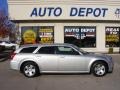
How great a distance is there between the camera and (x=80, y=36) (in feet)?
109

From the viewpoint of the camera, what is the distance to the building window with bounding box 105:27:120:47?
110 ft

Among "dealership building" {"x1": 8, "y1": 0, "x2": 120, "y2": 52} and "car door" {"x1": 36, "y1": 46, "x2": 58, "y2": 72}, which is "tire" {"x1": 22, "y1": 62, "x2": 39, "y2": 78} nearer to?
"car door" {"x1": 36, "y1": 46, "x2": 58, "y2": 72}

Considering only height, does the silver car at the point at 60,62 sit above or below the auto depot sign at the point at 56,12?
below

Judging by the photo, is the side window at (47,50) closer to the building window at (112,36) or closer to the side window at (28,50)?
the side window at (28,50)

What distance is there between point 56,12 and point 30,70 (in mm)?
16947

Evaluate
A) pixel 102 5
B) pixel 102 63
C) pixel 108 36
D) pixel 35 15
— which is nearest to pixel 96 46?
pixel 108 36

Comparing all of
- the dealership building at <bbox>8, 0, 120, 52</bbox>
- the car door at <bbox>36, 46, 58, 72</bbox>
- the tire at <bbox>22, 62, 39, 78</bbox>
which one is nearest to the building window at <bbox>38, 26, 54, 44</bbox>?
the dealership building at <bbox>8, 0, 120, 52</bbox>

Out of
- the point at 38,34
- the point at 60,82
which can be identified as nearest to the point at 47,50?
the point at 60,82

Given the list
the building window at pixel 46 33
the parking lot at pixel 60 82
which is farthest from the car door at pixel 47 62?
the building window at pixel 46 33

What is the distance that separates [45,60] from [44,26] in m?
17.6

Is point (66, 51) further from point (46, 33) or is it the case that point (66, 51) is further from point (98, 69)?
point (46, 33)

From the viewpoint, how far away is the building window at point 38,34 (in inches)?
1308

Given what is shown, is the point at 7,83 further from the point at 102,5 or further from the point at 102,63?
the point at 102,5

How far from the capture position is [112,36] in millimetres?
33500
